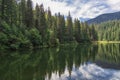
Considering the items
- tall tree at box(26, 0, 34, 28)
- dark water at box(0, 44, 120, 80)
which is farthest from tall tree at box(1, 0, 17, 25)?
dark water at box(0, 44, 120, 80)

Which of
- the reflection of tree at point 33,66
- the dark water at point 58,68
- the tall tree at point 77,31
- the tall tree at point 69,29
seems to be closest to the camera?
the dark water at point 58,68

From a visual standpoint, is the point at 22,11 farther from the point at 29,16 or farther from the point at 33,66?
the point at 33,66

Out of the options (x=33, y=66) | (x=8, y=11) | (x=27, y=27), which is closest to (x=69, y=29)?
(x=27, y=27)

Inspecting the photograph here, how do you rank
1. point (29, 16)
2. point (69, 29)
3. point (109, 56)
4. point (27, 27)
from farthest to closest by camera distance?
point (69, 29) < point (29, 16) < point (27, 27) < point (109, 56)

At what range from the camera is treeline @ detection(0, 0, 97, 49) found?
2169 inches

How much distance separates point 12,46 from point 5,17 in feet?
46.2

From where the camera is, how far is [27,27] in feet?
240

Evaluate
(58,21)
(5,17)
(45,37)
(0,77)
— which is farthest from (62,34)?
(0,77)

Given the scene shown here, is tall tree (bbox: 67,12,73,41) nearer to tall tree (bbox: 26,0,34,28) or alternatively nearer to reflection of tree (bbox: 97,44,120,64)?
tall tree (bbox: 26,0,34,28)

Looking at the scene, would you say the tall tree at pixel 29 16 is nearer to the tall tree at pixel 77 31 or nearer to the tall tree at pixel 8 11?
the tall tree at pixel 8 11

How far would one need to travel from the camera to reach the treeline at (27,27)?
5509 centimetres

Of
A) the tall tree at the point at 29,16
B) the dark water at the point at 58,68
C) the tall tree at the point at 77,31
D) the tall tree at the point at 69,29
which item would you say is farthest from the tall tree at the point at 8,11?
the tall tree at the point at 77,31

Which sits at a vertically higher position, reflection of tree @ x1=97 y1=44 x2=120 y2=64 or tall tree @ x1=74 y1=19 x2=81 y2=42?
tall tree @ x1=74 y1=19 x2=81 y2=42

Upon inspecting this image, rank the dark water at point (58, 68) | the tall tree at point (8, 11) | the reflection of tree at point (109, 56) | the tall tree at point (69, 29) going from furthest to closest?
the tall tree at point (69, 29) < the tall tree at point (8, 11) < the reflection of tree at point (109, 56) < the dark water at point (58, 68)
